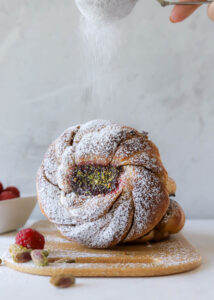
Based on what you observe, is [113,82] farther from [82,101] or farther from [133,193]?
[133,193]

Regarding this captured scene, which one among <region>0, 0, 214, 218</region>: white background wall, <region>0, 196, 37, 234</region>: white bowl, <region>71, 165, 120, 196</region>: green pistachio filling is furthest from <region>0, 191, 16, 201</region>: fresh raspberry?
<region>71, 165, 120, 196</region>: green pistachio filling

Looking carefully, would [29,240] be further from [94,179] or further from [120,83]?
[120,83]

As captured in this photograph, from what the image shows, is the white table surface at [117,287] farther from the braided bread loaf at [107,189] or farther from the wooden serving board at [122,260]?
the braided bread loaf at [107,189]

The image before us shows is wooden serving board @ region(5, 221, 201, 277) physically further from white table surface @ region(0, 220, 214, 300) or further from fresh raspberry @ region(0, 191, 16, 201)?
fresh raspberry @ region(0, 191, 16, 201)

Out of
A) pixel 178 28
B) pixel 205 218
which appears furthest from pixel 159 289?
pixel 178 28

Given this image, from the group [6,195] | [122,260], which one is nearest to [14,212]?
[6,195]

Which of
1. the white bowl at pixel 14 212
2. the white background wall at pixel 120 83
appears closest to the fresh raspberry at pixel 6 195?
the white bowl at pixel 14 212
